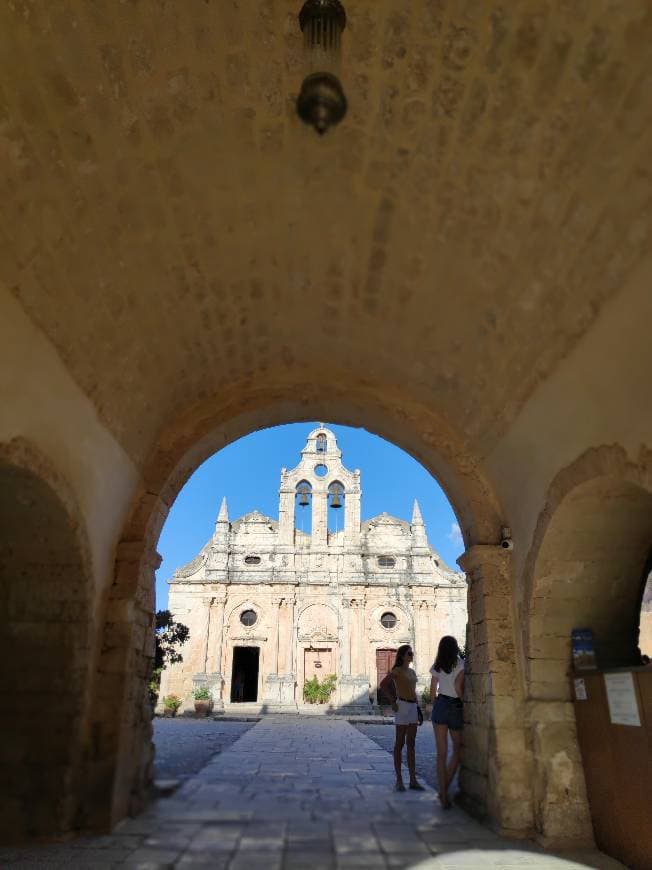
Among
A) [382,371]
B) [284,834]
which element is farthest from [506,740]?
[382,371]

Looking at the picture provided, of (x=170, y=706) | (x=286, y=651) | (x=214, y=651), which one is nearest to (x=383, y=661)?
(x=286, y=651)

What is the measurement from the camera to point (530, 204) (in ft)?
10.5

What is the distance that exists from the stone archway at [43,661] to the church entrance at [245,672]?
2110 cm

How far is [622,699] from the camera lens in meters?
3.66

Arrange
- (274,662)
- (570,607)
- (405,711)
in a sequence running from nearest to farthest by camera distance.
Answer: (570,607)
(405,711)
(274,662)

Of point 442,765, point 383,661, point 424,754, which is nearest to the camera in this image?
point 442,765

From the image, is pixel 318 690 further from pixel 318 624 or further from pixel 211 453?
pixel 211 453

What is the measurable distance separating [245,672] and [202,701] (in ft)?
13.4

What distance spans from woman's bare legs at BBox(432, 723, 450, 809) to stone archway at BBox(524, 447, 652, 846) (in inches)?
39.4

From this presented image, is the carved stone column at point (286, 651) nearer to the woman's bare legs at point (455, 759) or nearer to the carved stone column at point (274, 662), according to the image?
the carved stone column at point (274, 662)

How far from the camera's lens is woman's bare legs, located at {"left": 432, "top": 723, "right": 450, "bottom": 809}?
4996mm

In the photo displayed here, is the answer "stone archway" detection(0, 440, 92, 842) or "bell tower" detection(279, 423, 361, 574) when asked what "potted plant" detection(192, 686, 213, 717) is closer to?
"bell tower" detection(279, 423, 361, 574)

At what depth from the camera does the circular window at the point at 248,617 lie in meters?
24.5

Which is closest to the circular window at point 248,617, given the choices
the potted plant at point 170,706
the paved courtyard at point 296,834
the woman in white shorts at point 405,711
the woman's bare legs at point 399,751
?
the potted plant at point 170,706
